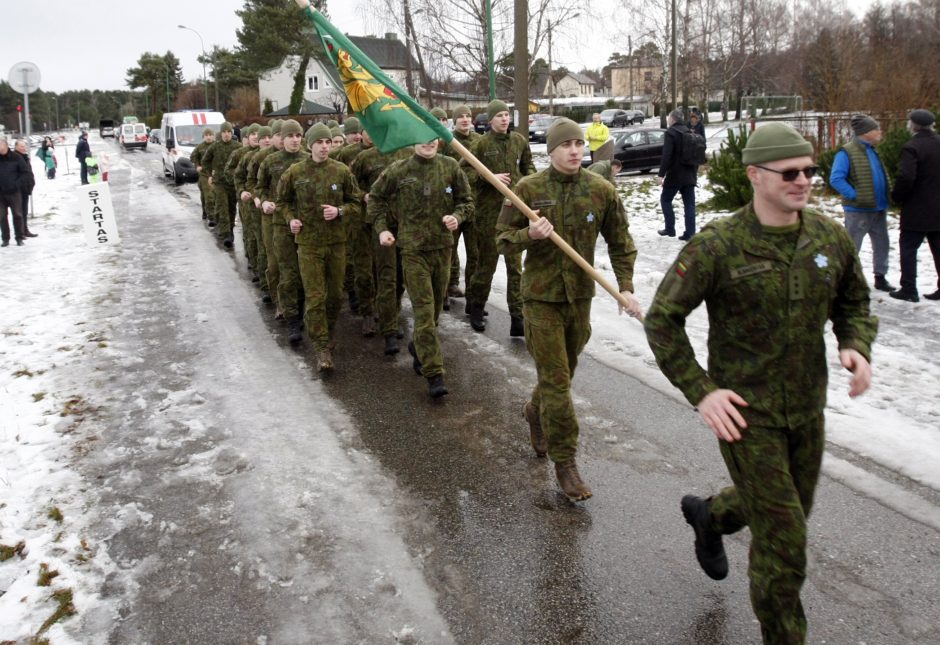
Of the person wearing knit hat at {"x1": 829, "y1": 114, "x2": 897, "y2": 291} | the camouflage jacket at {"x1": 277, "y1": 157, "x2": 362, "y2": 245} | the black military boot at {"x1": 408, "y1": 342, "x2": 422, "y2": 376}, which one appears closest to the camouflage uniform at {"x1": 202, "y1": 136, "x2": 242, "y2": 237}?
the camouflage jacket at {"x1": 277, "y1": 157, "x2": 362, "y2": 245}

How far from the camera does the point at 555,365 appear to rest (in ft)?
15.4

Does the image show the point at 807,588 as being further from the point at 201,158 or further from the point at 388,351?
the point at 201,158

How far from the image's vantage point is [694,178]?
42.1ft

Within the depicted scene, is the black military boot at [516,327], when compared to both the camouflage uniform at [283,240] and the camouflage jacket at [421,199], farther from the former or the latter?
the camouflage uniform at [283,240]

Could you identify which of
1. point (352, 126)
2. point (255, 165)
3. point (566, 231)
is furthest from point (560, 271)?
point (255, 165)

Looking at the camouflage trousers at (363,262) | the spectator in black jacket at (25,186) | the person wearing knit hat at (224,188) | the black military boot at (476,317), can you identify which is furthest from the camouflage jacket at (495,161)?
the spectator in black jacket at (25,186)

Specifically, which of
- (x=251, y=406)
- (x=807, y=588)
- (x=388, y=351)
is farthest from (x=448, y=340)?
(x=807, y=588)

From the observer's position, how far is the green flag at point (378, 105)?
17.6 ft

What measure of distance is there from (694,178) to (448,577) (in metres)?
10.2

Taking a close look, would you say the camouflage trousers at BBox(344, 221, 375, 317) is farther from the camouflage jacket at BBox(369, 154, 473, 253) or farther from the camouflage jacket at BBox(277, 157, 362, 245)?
the camouflage jacket at BBox(369, 154, 473, 253)

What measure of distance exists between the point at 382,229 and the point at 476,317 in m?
2.13

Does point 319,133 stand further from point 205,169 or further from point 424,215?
point 205,169

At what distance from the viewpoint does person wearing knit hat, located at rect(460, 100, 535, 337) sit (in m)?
8.61

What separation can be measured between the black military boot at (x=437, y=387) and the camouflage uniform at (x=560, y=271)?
1883 millimetres
